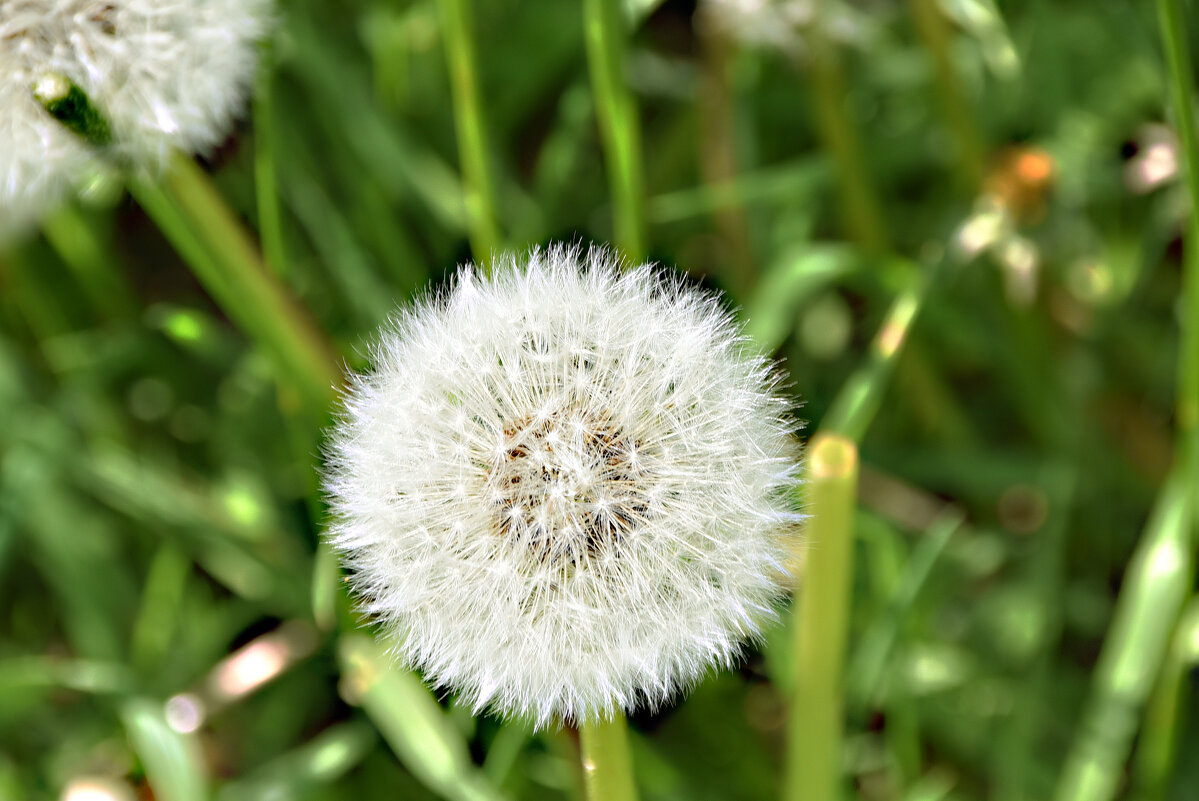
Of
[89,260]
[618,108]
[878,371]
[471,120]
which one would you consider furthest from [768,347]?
[89,260]

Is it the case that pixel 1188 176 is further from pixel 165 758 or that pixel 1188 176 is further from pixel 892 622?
pixel 165 758

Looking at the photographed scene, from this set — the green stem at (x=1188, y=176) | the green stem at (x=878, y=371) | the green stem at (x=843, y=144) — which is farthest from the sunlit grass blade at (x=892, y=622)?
the green stem at (x=843, y=144)

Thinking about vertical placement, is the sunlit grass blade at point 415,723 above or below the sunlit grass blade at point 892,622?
above

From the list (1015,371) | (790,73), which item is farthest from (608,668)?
(790,73)

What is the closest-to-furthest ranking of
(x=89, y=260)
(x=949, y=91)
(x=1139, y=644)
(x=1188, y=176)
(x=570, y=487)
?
(x=570, y=487)
(x=1188, y=176)
(x=1139, y=644)
(x=949, y=91)
(x=89, y=260)

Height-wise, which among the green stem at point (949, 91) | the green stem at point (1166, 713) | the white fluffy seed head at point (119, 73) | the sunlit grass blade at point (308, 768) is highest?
the white fluffy seed head at point (119, 73)

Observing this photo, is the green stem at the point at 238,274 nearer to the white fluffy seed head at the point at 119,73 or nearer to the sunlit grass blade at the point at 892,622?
the white fluffy seed head at the point at 119,73

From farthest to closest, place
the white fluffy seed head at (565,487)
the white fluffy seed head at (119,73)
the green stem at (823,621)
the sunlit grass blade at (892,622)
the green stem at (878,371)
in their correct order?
the sunlit grass blade at (892,622) → the green stem at (878,371) → the white fluffy seed head at (119,73) → the green stem at (823,621) → the white fluffy seed head at (565,487)
